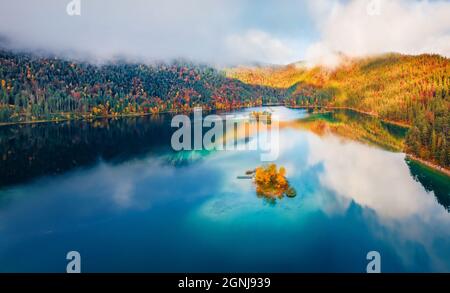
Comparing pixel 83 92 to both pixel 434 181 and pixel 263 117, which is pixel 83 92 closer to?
pixel 263 117

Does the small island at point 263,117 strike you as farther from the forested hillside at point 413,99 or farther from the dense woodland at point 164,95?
the dense woodland at point 164,95

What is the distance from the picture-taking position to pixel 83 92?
135 meters

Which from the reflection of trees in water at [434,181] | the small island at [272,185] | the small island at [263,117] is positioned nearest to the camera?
the reflection of trees in water at [434,181]

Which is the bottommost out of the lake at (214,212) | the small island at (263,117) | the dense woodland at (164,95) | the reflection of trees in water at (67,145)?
the lake at (214,212)

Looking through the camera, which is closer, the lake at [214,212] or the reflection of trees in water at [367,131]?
the lake at [214,212]

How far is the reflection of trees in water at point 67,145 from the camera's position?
53.1 meters

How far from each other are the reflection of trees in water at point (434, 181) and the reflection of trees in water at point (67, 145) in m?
45.8

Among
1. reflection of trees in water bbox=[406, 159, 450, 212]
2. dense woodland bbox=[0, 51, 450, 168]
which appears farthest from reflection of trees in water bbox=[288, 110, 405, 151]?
reflection of trees in water bbox=[406, 159, 450, 212]

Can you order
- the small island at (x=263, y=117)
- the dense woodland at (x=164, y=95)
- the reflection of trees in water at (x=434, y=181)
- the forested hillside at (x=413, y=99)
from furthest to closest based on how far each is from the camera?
the small island at (x=263, y=117), the dense woodland at (x=164, y=95), the forested hillside at (x=413, y=99), the reflection of trees in water at (x=434, y=181)

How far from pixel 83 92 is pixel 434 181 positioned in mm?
128961

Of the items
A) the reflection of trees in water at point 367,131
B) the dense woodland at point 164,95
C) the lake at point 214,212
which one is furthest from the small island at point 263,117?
the lake at point 214,212

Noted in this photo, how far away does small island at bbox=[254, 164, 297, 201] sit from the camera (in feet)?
133

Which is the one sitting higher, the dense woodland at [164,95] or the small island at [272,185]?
the dense woodland at [164,95]
